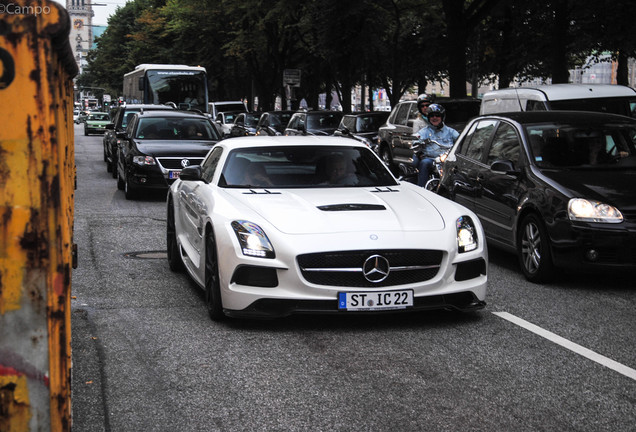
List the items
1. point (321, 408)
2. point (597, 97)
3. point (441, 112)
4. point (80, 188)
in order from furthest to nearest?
1. point (80, 188)
2. point (597, 97)
3. point (441, 112)
4. point (321, 408)

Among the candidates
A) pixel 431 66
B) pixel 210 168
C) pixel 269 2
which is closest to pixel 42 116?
pixel 210 168

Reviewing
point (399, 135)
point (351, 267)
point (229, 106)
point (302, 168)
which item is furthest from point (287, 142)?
point (229, 106)

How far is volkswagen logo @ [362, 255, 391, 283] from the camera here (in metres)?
6.39

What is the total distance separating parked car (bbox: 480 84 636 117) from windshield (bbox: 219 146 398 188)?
7.63 metres

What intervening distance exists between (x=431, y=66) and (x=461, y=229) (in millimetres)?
37808

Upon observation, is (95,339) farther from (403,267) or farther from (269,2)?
(269,2)

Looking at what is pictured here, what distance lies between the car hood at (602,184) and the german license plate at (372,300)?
2641 millimetres

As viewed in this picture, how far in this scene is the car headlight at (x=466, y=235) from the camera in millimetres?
6805

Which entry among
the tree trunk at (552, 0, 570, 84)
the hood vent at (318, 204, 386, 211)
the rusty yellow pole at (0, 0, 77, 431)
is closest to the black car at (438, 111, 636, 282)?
the hood vent at (318, 204, 386, 211)

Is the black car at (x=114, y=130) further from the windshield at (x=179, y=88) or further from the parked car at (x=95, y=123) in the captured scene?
the parked car at (x=95, y=123)

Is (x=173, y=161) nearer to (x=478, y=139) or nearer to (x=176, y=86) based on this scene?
(x=478, y=139)

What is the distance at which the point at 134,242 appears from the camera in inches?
437

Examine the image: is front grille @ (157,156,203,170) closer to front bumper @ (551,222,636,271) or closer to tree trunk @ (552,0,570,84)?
front bumper @ (551,222,636,271)

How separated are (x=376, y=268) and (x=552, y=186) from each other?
112 inches
